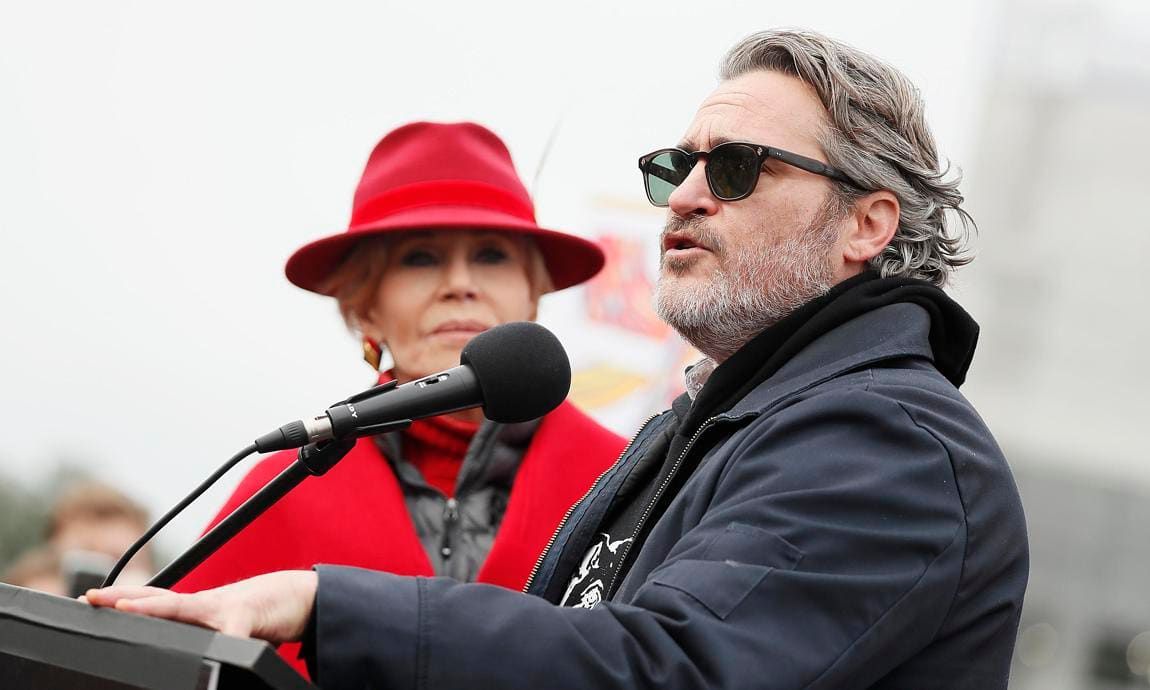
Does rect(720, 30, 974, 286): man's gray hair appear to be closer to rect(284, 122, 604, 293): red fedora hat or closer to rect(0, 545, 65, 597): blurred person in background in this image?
rect(284, 122, 604, 293): red fedora hat

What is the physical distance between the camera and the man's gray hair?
3170 mm

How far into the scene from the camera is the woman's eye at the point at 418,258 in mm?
4223

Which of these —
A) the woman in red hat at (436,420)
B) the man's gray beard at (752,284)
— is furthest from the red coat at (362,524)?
the man's gray beard at (752,284)

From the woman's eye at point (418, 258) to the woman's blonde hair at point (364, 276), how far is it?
0.05 metres

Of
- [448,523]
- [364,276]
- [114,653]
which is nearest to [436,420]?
[448,523]

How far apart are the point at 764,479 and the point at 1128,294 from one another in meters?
36.0

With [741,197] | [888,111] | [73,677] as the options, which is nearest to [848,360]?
[741,197]

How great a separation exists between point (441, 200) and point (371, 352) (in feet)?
1.56

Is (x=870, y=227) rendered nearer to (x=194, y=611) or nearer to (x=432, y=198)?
(x=432, y=198)

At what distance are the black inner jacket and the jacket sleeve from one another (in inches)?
14.5

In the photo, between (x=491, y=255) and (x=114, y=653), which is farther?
(x=491, y=255)

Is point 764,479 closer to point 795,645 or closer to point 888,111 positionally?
point 795,645

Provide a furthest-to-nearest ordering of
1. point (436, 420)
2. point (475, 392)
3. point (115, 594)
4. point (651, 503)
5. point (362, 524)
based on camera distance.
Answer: point (436, 420) → point (362, 524) → point (651, 503) → point (475, 392) → point (115, 594)

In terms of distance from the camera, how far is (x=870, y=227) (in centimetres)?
320
